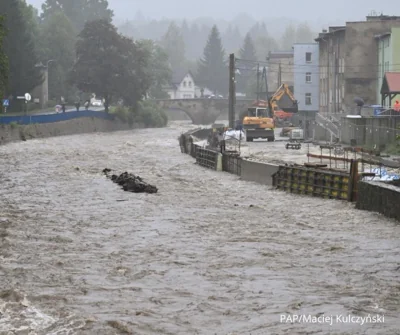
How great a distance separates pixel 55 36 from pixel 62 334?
129677 millimetres

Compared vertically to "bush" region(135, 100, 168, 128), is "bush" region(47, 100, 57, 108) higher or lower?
higher

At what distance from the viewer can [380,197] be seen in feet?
116

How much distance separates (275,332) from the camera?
18.6 meters

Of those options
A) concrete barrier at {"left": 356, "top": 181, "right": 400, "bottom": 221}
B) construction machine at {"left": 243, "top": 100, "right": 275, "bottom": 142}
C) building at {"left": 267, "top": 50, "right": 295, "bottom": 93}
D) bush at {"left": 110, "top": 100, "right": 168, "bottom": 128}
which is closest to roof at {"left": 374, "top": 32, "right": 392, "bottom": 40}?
construction machine at {"left": 243, "top": 100, "right": 275, "bottom": 142}

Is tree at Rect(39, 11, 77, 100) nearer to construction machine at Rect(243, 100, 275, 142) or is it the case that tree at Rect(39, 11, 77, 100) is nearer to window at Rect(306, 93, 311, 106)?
window at Rect(306, 93, 311, 106)

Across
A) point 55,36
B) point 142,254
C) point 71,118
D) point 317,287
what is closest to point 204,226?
point 142,254

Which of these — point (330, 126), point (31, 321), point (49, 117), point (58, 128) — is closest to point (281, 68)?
point (58, 128)

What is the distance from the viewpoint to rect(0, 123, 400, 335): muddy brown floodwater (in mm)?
19516

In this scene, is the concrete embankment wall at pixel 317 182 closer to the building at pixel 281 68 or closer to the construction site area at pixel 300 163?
the construction site area at pixel 300 163

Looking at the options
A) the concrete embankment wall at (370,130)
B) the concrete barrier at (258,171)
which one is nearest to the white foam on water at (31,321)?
the concrete barrier at (258,171)

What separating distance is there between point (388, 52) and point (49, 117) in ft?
112

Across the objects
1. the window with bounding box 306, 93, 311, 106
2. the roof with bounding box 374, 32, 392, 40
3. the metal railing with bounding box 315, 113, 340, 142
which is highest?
the roof with bounding box 374, 32, 392, 40

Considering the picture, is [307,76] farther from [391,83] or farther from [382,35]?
[391,83]

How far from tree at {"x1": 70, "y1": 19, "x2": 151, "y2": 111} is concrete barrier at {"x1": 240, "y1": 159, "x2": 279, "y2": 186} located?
7180 cm
